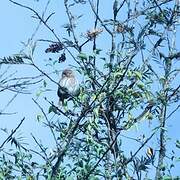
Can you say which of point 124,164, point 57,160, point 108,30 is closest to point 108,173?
point 124,164

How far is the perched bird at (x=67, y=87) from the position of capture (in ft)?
19.3

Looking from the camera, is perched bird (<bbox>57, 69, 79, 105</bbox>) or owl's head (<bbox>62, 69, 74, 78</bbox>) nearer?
perched bird (<bbox>57, 69, 79, 105</bbox>)

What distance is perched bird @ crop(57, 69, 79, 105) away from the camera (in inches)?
232

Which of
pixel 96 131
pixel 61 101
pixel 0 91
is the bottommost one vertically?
pixel 0 91

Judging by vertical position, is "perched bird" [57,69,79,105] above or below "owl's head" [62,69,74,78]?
below

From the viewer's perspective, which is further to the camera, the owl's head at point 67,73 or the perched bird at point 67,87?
the owl's head at point 67,73

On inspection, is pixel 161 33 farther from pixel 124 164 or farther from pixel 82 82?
pixel 124 164

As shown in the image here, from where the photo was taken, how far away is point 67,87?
6.86 meters

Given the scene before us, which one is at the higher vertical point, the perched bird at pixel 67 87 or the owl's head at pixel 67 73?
the owl's head at pixel 67 73

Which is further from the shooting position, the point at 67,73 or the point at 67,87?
the point at 67,73

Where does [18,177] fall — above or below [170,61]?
below

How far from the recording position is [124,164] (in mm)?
5199

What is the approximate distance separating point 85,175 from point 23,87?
747 mm

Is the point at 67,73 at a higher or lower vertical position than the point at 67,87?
higher
